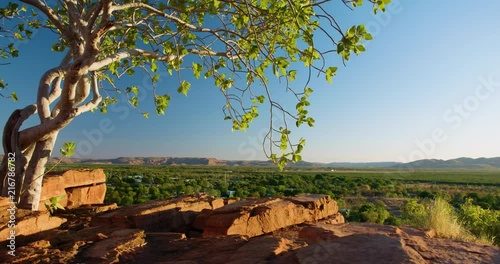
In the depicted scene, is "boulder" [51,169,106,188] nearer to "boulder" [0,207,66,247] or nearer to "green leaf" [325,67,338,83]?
"boulder" [0,207,66,247]

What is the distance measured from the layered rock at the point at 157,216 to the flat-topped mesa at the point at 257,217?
1.77 feet

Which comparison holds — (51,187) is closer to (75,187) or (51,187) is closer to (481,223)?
(75,187)

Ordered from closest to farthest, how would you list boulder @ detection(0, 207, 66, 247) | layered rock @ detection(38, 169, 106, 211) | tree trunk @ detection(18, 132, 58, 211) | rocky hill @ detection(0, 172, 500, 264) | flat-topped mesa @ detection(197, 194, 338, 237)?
1. rocky hill @ detection(0, 172, 500, 264)
2. boulder @ detection(0, 207, 66, 247)
3. flat-topped mesa @ detection(197, 194, 338, 237)
4. tree trunk @ detection(18, 132, 58, 211)
5. layered rock @ detection(38, 169, 106, 211)

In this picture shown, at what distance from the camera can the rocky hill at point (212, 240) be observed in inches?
172

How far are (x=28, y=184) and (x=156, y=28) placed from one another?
469 cm

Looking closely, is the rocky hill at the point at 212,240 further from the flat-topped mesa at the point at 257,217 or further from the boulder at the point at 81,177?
the boulder at the point at 81,177

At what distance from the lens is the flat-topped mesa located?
7.71 meters

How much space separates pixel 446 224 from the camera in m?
11.5

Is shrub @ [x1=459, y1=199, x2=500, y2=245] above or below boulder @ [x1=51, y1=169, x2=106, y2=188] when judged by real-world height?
below

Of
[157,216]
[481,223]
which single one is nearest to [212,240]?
[157,216]

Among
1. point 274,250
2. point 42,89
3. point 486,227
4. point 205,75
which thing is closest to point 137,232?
point 274,250

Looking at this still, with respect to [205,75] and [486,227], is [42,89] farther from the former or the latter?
[486,227]

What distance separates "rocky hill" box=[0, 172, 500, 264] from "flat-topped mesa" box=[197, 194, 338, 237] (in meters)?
0.02

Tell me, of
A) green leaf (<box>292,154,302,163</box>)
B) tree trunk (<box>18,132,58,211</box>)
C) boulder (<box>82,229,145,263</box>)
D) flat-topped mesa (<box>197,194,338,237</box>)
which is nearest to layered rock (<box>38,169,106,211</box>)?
tree trunk (<box>18,132,58,211</box>)
